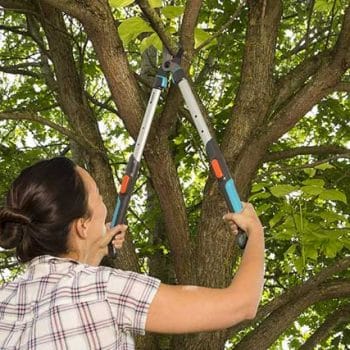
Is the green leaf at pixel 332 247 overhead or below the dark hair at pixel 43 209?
below

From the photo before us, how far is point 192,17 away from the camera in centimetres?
314

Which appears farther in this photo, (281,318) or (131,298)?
(281,318)

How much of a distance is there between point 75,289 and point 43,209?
25 cm

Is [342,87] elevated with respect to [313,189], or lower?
elevated

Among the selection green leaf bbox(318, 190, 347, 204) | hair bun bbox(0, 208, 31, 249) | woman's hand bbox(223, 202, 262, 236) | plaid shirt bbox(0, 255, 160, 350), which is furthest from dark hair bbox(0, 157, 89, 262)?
green leaf bbox(318, 190, 347, 204)

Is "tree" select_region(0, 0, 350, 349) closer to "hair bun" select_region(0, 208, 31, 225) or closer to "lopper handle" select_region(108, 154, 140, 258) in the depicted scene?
"lopper handle" select_region(108, 154, 140, 258)

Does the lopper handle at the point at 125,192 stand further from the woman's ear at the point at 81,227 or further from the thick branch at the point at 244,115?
the thick branch at the point at 244,115

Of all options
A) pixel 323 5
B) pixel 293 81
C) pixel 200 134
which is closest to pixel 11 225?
pixel 200 134

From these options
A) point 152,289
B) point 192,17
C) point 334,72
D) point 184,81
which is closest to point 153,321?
point 152,289

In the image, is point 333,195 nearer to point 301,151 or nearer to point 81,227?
point 301,151

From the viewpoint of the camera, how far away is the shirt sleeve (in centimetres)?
182

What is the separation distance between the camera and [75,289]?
1.85 metres

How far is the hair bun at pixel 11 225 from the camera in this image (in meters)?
1.91

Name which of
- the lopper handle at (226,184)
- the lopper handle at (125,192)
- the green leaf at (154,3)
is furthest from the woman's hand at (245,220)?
the green leaf at (154,3)
